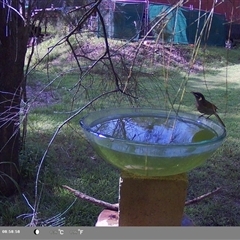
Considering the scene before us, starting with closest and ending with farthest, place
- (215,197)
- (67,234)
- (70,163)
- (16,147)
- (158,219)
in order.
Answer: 1. (67,234)
2. (158,219)
3. (16,147)
4. (215,197)
5. (70,163)

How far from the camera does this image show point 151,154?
73 cm

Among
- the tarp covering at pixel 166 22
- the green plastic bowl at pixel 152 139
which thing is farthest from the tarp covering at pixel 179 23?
the green plastic bowl at pixel 152 139

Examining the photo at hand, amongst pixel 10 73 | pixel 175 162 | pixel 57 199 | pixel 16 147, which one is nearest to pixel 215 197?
pixel 57 199

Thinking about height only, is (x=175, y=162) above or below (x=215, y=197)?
above

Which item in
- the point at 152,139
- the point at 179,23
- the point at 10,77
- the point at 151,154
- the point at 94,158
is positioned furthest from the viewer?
the point at 94,158

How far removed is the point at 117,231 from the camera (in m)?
0.73

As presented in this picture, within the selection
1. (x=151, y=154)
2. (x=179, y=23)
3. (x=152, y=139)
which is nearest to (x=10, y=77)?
(x=179, y=23)

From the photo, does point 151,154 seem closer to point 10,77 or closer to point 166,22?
point 166,22

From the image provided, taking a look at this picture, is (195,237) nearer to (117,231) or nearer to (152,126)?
(117,231)

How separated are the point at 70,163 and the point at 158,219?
1.14m

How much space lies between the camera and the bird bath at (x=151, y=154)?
0.74m

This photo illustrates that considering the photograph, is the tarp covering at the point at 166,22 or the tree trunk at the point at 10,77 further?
the tree trunk at the point at 10,77

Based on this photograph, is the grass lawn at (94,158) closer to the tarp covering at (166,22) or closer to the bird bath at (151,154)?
the tarp covering at (166,22)

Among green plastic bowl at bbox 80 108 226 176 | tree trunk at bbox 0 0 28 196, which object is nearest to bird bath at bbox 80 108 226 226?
green plastic bowl at bbox 80 108 226 176
